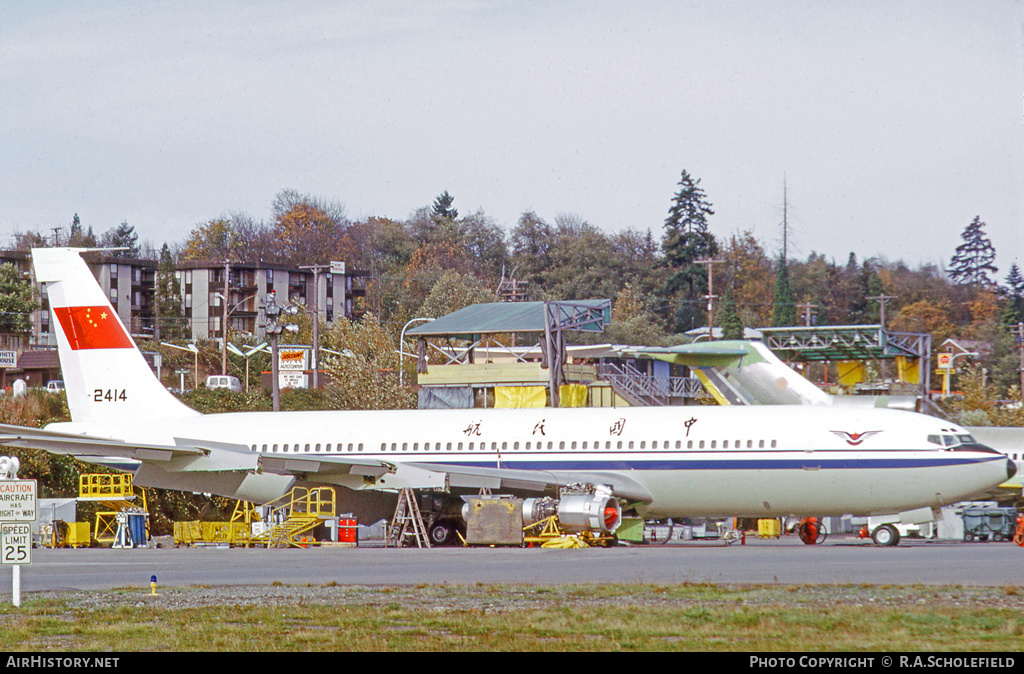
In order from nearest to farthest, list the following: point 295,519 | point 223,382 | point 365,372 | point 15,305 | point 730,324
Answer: point 295,519 < point 365,372 < point 223,382 < point 730,324 < point 15,305

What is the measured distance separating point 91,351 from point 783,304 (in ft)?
268

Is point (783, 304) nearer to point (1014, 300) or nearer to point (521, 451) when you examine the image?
point (1014, 300)

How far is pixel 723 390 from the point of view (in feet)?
145

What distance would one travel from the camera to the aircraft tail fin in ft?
125

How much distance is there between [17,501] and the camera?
1834 centimetres

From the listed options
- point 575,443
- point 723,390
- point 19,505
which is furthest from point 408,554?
point 723,390

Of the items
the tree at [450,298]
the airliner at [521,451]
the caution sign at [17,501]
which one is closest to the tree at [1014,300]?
the tree at [450,298]

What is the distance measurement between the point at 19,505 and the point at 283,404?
163 ft

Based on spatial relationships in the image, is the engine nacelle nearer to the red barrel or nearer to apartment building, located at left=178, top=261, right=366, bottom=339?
the red barrel

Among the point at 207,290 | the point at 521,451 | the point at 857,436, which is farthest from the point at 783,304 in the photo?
the point at 857,436

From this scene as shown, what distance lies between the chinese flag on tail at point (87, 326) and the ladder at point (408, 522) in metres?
10.9

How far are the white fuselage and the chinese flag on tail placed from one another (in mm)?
2722

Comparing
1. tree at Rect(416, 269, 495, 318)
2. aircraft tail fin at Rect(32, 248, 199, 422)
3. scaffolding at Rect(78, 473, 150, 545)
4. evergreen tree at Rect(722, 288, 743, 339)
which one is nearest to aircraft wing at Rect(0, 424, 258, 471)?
aircraft tail fin at Rect(32, 248, 199, 422)
